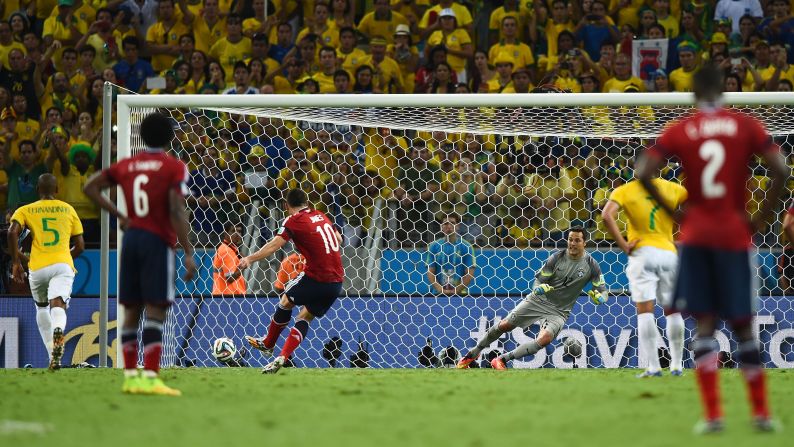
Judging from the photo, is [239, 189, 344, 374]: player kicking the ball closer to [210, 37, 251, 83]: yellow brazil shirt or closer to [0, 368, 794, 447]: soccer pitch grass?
[0, 368, 794, 447]: soccer pitch grass

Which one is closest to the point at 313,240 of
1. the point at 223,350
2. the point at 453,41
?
the point at 223,350

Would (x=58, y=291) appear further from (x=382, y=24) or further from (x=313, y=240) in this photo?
(x=382, y=24)

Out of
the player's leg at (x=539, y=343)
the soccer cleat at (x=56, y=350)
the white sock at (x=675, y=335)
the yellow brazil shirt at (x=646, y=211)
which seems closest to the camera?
the yellow brazil shirt at (x=646, y=211)

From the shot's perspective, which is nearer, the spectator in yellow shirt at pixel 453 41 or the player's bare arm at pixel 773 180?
the player's bare arm at pixel 773 180

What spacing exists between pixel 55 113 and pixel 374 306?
654 centimetres

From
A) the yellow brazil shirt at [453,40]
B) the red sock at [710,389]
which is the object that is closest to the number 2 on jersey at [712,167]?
the red sock at [710,389]

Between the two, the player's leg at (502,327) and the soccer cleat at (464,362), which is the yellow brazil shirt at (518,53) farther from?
the soccer cleat at (464,362)

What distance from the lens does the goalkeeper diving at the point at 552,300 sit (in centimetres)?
1222

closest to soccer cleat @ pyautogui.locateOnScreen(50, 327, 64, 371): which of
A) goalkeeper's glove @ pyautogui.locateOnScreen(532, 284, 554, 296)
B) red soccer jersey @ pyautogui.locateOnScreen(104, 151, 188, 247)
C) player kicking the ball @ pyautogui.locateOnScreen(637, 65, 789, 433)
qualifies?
red soccer jersey @ pyautogui.locateOnScreen(104, 151, 188, 247)

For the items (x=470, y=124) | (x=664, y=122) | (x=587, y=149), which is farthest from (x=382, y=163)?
(x=664, y=122)

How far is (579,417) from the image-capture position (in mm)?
6789

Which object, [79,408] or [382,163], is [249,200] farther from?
[79,408]

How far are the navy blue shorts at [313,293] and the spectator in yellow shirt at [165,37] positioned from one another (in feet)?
25.3

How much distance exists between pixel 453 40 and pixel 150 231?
386 inches
